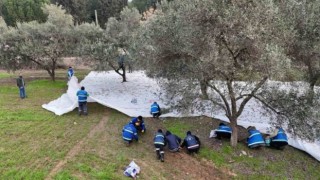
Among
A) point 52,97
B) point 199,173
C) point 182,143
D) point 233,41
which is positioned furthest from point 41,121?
point 233,41

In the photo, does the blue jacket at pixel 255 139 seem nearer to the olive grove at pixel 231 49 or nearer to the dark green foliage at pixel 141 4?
the olive grove at pixel 231 49

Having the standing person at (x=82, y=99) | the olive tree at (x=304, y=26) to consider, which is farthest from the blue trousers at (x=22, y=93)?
the olive tree at (x=304, y=26)

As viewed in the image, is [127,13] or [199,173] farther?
[127,13]

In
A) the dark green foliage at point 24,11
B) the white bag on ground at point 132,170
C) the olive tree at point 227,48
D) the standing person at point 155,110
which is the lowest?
the white bag on ground at point 132,170

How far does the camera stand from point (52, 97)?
21797mm

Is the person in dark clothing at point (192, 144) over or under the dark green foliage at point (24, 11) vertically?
under

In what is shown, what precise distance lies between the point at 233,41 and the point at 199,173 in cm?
553

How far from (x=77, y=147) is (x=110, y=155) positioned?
5.54 feet

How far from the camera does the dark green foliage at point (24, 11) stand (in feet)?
145

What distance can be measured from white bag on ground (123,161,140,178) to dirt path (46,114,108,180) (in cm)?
256

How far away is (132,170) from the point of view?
1150 centimetres

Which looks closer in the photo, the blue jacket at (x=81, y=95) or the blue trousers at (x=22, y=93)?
the blue jacket at (x=81, y=95)

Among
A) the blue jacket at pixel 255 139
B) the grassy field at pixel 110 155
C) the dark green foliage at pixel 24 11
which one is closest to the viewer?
the grassy field at pixel 110 155

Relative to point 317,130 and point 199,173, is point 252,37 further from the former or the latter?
point 199,173
